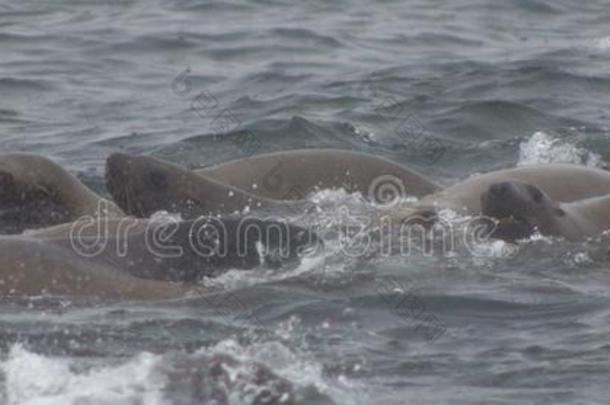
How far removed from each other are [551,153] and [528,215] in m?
3.57

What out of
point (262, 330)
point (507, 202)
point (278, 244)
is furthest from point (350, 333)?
point (507, 202)

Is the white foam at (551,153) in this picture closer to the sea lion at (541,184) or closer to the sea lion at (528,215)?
the sea lion at (541,184)

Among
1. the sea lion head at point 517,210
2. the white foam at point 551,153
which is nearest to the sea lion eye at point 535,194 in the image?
the sea lion head at point 517,210

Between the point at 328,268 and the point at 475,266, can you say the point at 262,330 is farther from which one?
the point at 475,266

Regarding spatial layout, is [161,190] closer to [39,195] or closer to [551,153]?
[39,195]

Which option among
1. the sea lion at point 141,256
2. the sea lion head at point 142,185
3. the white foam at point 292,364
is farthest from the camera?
the sea lion head at point 142,185

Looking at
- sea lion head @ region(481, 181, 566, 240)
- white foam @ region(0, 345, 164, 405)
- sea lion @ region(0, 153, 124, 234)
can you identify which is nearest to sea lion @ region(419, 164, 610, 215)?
sea lion head @ region(481, 181, 566, 240)

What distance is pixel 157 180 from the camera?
10078mm

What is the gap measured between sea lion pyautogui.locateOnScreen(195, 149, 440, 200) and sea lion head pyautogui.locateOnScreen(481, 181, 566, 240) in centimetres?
170

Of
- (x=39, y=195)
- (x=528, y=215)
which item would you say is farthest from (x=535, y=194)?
(x=39, y=195)

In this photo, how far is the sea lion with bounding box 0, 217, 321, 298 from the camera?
26.9ft

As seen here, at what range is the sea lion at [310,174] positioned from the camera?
11.2 m

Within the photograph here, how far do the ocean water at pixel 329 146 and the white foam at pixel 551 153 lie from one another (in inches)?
0.9

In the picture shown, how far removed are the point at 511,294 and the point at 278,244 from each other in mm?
1171
